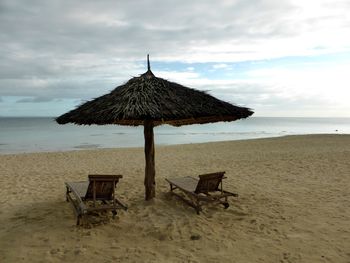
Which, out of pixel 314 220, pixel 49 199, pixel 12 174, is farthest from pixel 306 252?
pixel 12 174

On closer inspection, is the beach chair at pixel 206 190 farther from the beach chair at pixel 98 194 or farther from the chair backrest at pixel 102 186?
the chair backrest at pixel 102 186

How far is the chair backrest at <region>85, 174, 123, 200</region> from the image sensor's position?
530 cm

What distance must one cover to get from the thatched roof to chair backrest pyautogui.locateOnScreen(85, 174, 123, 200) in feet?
3.12

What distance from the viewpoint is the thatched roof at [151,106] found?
5.53 meters

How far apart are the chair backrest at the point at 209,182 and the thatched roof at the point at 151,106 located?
43.0 inches

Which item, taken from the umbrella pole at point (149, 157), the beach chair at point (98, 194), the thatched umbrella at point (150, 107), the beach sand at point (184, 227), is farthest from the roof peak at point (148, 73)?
the beach sand at point (184, 227)

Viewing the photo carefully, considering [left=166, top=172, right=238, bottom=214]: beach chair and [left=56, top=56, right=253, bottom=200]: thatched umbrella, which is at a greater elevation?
[left=56, top=56, right=253, bottom=200]: thatched umbrella

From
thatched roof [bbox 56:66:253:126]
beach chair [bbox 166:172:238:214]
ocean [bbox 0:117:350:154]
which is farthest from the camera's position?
ocean [bbox 0:117:350:154]

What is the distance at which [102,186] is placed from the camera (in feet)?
18.0

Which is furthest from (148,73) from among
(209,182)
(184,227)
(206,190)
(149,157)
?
(184,227)

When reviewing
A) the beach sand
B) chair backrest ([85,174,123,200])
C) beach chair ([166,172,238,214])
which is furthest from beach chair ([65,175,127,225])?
beach chair ([166,172,238,214])

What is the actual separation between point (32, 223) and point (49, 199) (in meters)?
1.70

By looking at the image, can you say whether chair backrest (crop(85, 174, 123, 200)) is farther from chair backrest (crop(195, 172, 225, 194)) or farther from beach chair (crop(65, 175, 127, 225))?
chair backrest (crop(195, 172, 225, 194))

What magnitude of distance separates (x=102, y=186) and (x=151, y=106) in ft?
5.18
